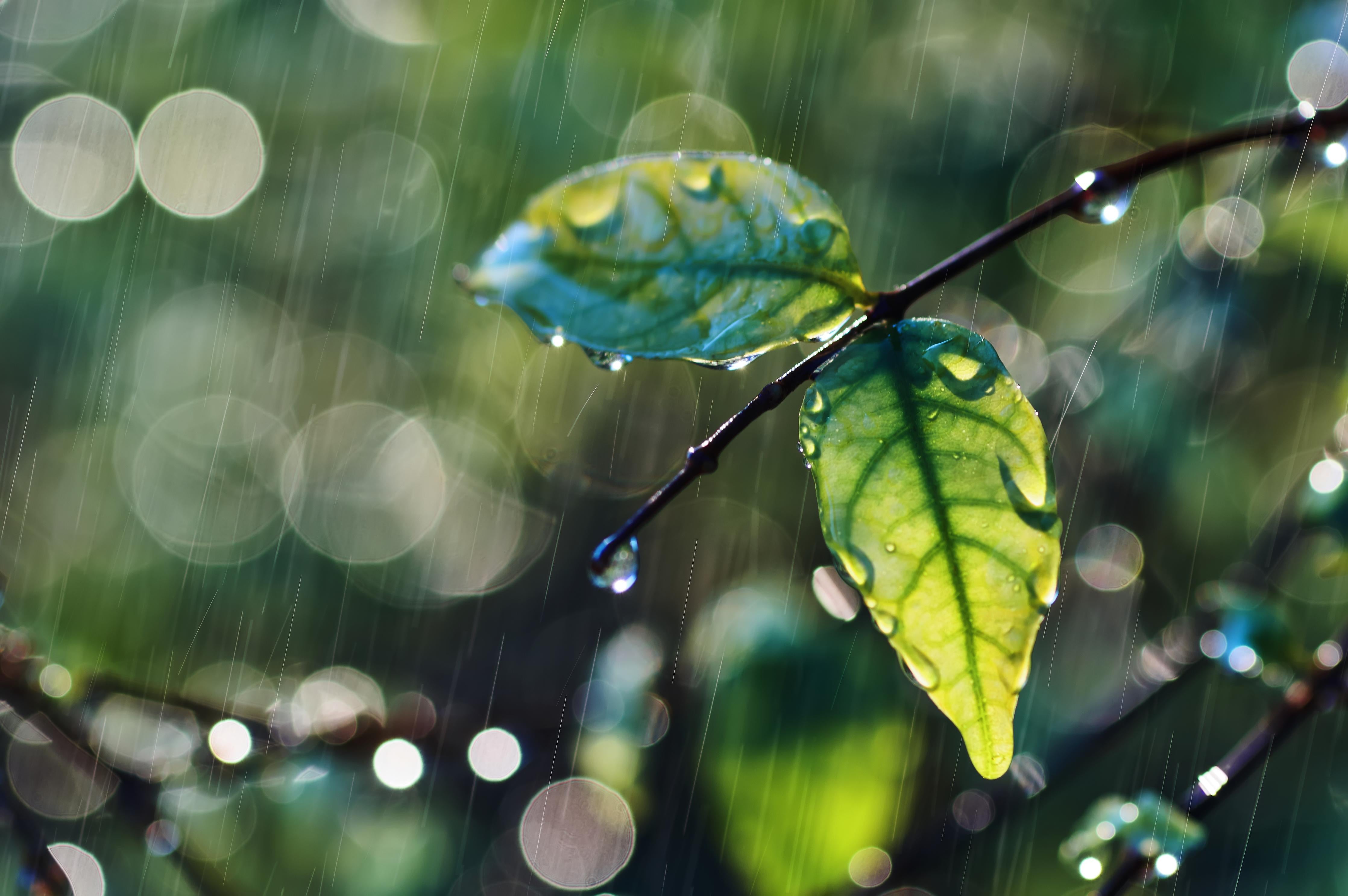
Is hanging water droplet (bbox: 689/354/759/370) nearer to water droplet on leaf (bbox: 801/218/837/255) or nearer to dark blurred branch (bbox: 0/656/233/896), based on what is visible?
water droplet on leaf (bbox: 801/218/837/255)

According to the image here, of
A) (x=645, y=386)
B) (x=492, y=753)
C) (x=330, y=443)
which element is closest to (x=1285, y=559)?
(x=492, y=753)

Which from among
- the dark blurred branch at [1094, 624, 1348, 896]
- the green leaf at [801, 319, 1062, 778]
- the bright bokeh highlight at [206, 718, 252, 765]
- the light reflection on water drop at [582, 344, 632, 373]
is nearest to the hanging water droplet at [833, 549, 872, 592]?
the green leaf at [801, 319, 1062, 778]

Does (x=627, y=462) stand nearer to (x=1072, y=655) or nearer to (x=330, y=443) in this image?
(x=1072, y=655)

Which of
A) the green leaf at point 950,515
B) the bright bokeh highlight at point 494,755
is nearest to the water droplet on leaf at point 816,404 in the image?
the green leaf at point 950,515

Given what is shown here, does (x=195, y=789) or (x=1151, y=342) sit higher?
(x=1151, y=342)

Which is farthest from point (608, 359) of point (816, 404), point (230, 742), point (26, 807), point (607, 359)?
point (230, 742)

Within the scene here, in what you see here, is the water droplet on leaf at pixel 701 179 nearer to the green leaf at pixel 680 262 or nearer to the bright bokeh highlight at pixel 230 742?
the green leaf at pixel 680 262
